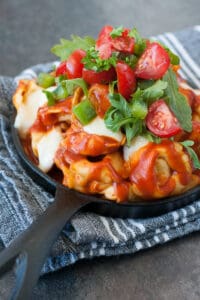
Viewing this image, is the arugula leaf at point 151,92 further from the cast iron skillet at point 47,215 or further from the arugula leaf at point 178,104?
the cast iron skillet at point 47,215

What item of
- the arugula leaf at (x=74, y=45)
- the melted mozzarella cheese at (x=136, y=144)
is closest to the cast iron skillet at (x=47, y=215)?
the melted mozzarella cheese at (x=136, y=144)

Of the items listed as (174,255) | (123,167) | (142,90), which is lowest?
(174,255)

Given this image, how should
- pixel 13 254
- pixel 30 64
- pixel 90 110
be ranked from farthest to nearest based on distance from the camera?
pixel 30 64 < pixel 90 110 < pixel 13 254

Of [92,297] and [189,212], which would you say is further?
[189,212]

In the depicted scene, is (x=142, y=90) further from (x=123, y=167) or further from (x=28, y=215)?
(x=28, y=215)

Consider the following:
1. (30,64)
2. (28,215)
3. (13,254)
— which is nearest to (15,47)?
(30,64)

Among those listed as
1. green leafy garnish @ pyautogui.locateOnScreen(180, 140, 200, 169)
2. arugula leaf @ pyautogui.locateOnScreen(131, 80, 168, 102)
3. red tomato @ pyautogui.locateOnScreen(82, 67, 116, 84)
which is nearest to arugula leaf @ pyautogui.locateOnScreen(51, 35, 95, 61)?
red tomato @ pyautogui.locateOnScreen(82, 67, 116, 84)

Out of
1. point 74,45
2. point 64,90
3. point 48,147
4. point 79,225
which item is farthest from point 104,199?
point 74,45
